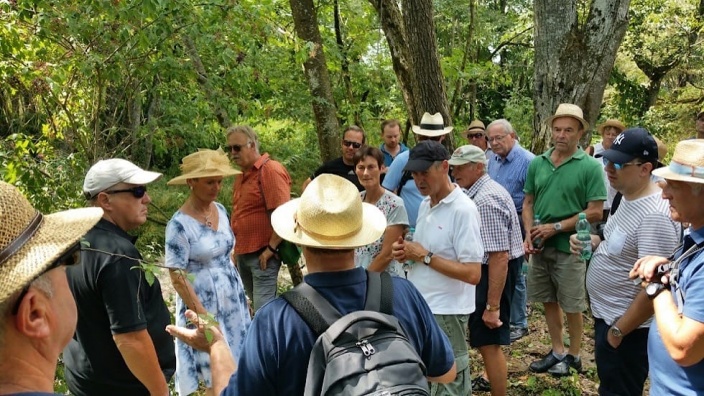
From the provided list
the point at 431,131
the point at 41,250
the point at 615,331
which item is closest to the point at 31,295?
the point at 41,250

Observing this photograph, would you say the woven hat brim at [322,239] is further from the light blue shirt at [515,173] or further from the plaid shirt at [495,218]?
the light blue shirt at [515,173]

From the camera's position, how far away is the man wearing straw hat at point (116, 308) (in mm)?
2764

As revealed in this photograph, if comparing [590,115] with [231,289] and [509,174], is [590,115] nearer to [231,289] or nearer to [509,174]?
[509,174]

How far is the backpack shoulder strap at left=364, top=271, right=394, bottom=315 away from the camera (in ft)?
6.72

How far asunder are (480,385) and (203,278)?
242 cm

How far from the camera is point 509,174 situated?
5.99 metres

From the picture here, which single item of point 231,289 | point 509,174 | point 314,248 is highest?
point 314,248

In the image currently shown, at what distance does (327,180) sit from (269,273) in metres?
3.43

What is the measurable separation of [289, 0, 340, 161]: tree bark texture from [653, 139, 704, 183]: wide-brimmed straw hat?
15.6ft

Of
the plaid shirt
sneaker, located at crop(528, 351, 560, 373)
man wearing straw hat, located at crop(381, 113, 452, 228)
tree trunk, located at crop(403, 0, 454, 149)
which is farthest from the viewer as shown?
tree trunk, located at crop(403, 0, 454, 149)

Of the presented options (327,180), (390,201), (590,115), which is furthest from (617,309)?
(590,115)

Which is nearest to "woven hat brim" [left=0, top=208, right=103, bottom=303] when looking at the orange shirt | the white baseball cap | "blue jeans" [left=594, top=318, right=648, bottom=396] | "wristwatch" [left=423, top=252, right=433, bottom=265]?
the white baseball cap

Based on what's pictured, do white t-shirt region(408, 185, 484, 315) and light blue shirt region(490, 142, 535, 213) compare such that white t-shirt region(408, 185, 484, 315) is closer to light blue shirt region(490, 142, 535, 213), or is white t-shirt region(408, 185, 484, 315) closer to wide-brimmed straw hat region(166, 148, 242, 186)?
wide-brimmed straw hat region(166, 148, 242, 186)

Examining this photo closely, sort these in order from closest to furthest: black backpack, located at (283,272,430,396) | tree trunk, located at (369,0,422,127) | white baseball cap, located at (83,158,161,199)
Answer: black backpack, located at (283,272,430,396), white baseball cap, located at (83,158,161,199), tree trunk, located at (369,0,422,127)
